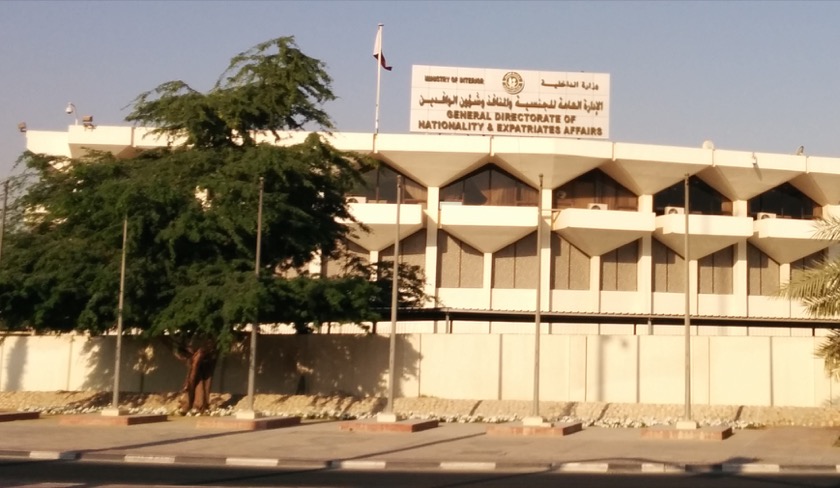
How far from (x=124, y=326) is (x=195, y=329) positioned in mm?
2292

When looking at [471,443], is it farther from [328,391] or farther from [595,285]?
[595,285]

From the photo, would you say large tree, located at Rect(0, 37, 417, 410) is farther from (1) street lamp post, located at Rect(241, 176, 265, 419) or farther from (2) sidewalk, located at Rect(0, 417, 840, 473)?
(2) sidewalk, located at Rect(0, 417, 840, 473)

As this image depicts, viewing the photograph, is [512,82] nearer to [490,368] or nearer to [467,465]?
[490,368]

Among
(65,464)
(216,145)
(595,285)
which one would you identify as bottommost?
(65,464)

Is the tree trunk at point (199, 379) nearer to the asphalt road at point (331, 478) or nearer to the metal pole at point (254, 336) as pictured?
the metal pole at point (254, 336)

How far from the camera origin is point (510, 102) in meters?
44.4

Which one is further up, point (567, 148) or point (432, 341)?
point (567, 148)

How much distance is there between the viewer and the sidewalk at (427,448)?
1955cm

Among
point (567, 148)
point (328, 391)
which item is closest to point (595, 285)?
point (567, 148)

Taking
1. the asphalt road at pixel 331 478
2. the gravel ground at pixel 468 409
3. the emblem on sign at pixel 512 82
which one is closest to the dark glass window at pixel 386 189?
the emblem on sign at pixel 512 82

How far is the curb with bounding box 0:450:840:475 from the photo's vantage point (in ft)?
62.1

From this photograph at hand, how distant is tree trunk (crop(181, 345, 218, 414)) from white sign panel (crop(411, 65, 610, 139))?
1478cm

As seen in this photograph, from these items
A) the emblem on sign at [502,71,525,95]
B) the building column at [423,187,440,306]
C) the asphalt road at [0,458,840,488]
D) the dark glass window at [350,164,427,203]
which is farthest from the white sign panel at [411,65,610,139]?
the asphalt road at [0,458,840,488]

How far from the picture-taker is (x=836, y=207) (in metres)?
49.4
